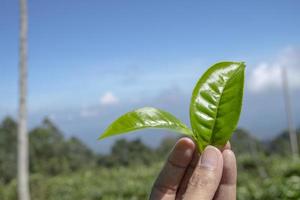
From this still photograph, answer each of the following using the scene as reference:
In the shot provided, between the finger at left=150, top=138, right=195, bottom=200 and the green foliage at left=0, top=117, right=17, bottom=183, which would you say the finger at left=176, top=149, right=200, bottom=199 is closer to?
the finger at left=150, top=138, right=195, bottom=200

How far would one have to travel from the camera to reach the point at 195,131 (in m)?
0.78

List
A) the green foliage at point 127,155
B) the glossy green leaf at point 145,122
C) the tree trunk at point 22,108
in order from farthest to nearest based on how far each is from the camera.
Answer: the green foliage at point 127,155 → the tree trunk at point 22,108 → the glossy green leaf at point 145,122

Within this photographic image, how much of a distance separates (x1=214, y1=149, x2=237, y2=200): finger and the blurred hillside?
602 cm

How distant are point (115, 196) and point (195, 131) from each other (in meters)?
7.38

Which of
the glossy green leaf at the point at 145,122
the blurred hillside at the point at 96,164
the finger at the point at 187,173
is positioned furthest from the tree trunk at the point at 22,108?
the glossy green leaf at the point at 145,122

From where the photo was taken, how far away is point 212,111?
2.56ft

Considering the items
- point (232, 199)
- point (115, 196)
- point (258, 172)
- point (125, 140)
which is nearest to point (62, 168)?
point (125, 140)

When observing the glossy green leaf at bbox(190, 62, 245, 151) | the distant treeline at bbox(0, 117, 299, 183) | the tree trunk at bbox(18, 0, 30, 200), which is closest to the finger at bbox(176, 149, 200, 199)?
the glossy green leaf at bbox(190, 62, 245, 151)

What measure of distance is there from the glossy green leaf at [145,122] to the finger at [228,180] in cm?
14

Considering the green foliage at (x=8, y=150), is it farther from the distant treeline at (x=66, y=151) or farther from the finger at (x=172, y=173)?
the finger at (x=172, y=173)

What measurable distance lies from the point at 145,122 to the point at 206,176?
15cm

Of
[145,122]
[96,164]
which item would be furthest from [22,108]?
[96,164]

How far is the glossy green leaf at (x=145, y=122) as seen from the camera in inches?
28.1

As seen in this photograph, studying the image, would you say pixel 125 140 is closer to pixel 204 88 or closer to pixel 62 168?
pixel 62 168
